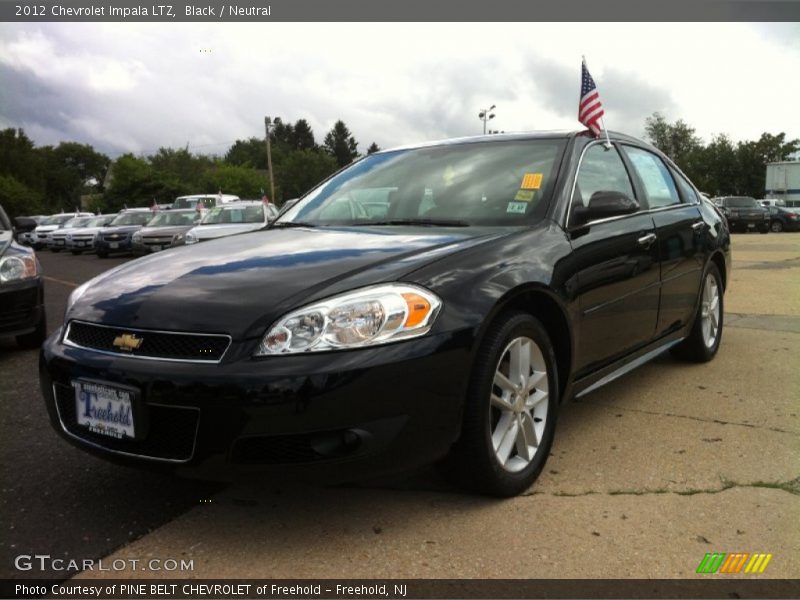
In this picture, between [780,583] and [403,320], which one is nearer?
[780,583]

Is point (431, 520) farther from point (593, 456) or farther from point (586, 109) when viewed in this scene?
point (586, 109)

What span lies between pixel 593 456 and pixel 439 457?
3.55ft

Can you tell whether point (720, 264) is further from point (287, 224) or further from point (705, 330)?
point (287, 224)

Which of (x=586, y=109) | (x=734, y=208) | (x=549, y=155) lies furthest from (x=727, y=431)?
(x=734, y=208)

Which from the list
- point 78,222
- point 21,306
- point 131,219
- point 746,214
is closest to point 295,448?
point 21,306

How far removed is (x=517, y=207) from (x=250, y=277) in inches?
51.4

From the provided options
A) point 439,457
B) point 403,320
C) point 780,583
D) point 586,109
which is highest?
point 586,109

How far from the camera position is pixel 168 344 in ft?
7.84

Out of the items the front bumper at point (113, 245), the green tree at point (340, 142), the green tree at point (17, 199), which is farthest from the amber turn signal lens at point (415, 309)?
the green tree at point (340, 142)

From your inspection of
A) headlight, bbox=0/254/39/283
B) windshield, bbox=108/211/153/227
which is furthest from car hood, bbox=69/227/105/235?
headlight, bbox=0/254/39/283

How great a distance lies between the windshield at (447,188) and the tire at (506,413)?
2.10 feet

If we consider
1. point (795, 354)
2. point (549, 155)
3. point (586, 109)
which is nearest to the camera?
point (549, 155)

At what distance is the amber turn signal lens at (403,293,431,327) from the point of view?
2.38 m

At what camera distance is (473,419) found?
8.29ft
